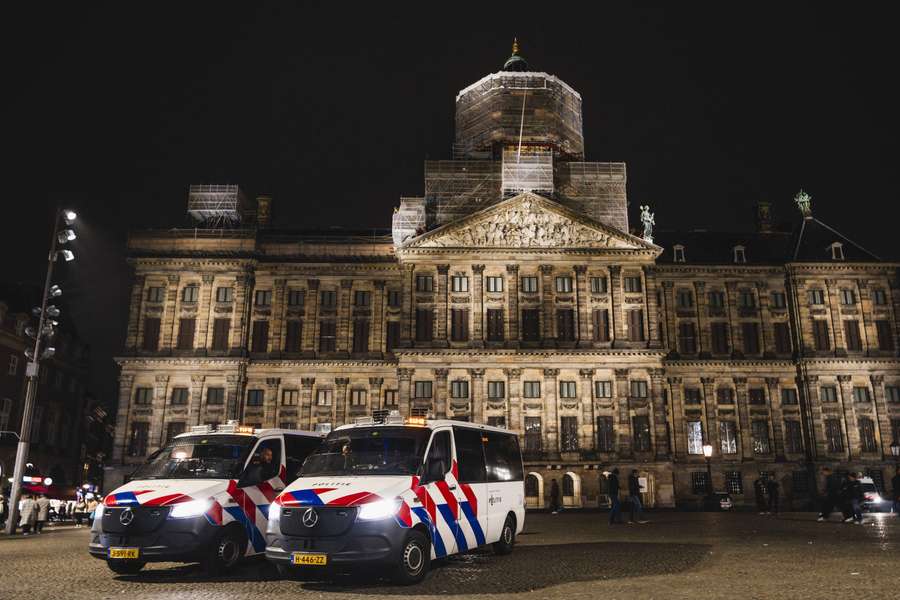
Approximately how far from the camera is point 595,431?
142ft

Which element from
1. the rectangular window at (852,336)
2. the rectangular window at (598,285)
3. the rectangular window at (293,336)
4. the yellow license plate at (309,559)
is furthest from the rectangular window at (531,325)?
the yellow license plate at (309,559)

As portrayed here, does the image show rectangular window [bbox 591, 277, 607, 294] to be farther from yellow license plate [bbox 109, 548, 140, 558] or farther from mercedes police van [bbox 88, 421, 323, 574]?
yellow license plate [bbox 109, 548, 140, 558]

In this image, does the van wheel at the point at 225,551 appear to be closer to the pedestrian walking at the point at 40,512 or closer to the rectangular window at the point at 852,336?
the pedestrian walking at the point at 40,512

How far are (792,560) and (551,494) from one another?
90.3 ft

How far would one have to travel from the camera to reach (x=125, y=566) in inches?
481

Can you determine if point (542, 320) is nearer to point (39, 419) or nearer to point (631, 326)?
point (631, 326)

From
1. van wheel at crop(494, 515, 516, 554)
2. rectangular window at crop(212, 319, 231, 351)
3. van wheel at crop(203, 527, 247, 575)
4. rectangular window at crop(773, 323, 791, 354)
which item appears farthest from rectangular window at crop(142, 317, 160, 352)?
rectangular window at crop(773, 323, 791, 354)

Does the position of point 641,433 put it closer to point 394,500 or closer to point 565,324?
point 565,324

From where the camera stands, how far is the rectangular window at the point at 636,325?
148ft

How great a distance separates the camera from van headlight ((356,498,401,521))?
1073 cm

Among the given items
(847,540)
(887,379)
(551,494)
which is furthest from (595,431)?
(847,540)

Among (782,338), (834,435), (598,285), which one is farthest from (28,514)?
(834,435)

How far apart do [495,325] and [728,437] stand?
18.3 meters

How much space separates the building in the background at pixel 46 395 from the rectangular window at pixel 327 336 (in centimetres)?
1840
